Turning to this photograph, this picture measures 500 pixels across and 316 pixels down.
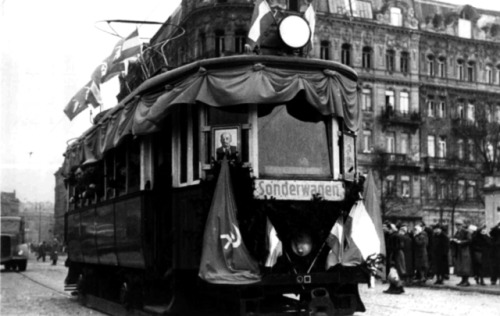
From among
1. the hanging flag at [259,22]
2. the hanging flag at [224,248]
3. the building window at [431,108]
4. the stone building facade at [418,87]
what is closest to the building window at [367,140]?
the stone building facade at [418,87]

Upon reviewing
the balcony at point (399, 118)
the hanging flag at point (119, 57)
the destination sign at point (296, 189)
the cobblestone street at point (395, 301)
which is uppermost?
the balcony at point (399, 118)

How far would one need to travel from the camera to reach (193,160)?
32.4 ft

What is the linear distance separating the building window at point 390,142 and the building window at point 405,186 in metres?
2.26

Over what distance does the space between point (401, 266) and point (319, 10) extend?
1470 inches

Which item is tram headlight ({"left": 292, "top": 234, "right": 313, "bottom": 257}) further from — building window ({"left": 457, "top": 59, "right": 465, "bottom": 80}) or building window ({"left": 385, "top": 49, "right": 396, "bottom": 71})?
building window ({"left": 457, "top": 59, "right": 465, "bottom": 80})

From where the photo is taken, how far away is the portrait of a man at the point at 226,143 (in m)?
9.32

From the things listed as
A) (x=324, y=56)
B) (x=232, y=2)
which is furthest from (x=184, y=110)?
(x=324, y=56)

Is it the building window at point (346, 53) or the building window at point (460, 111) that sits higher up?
the building window at point (346, 53)

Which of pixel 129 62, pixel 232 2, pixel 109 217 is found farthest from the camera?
pixel 232 2

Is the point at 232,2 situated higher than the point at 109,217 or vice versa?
the point at 232,2

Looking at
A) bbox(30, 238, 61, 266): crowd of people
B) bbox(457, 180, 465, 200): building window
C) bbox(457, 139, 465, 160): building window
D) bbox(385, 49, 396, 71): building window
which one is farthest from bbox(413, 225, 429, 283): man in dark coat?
bbox(457, 139, 465, 160): building window

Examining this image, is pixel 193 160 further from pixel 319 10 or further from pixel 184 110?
pixel 319 10

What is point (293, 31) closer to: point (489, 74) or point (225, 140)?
point (225, 140)

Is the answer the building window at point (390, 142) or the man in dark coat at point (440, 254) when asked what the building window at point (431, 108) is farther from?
the man in dark coat at point (440, 254)
